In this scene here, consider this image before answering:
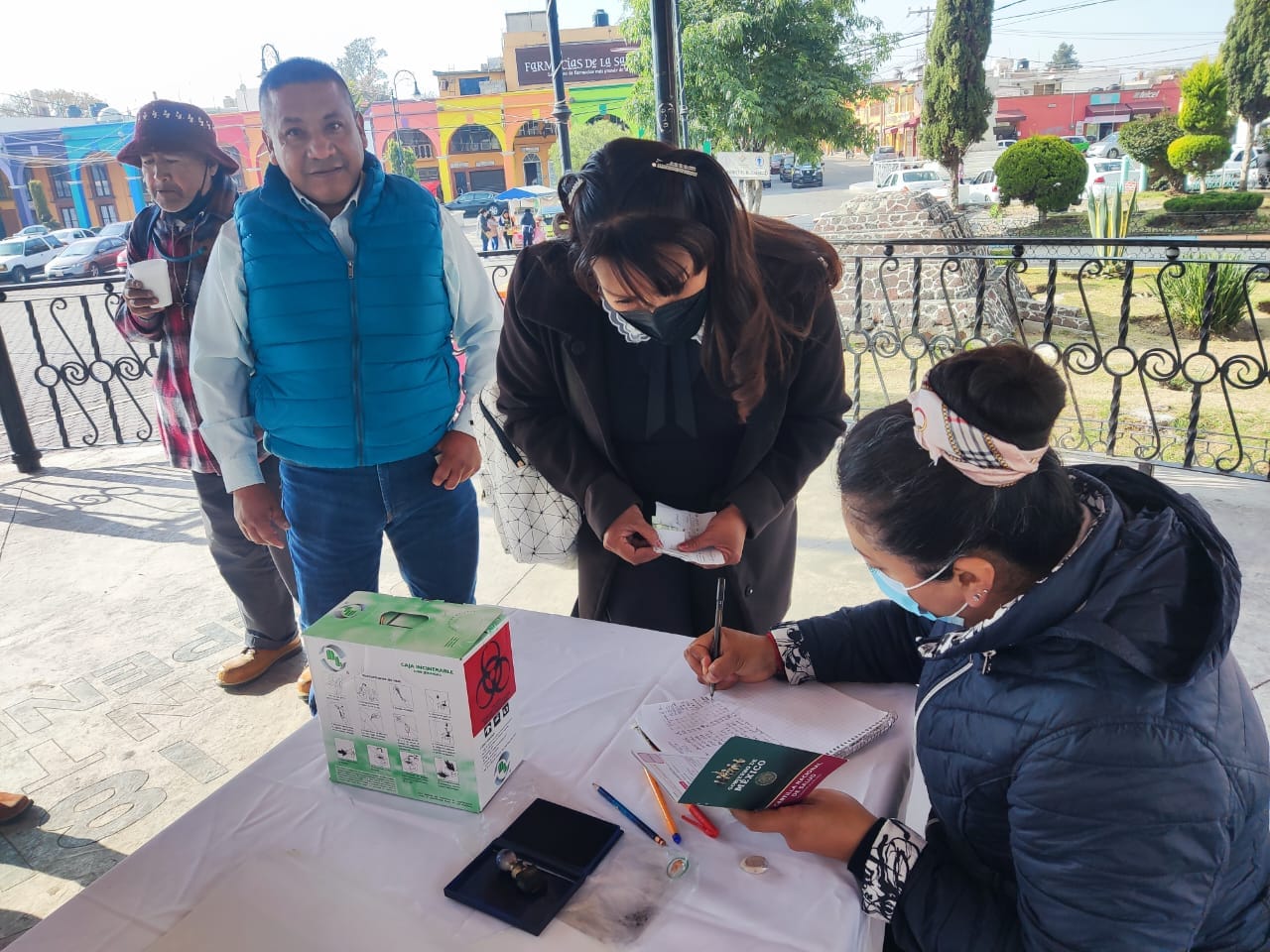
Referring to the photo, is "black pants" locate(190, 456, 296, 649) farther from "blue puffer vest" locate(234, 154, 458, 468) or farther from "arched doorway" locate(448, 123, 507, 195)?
"arched doorway" locate(448, 123, 507, 195)

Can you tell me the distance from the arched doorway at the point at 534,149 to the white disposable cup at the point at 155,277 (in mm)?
26618

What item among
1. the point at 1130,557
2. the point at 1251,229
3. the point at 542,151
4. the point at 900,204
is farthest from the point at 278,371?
the point at 542,151

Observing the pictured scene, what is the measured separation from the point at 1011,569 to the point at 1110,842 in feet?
0.85

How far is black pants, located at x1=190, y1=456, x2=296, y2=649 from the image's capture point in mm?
2342

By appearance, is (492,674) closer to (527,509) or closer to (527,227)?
(527,509)

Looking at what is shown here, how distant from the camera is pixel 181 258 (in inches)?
83.6

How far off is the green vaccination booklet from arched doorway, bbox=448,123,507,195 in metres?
30.7

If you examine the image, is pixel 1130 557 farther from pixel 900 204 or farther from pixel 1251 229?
pixel 1251 229

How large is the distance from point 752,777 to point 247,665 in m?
2.14

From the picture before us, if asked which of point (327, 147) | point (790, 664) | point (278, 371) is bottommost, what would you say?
point (790, 664)

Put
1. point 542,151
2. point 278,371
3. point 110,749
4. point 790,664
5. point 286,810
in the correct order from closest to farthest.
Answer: point 286,810 < point 790,664 < point 278,371 < point 110,749 < point 542,151

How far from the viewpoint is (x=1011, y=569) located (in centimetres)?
85

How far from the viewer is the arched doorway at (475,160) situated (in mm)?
29781

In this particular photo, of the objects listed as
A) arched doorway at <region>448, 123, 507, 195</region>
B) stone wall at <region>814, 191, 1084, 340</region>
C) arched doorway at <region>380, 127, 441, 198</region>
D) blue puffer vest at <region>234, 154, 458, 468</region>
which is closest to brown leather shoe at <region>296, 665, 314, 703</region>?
blue puffer vest at <region>234, 154, 458, 468</region>
